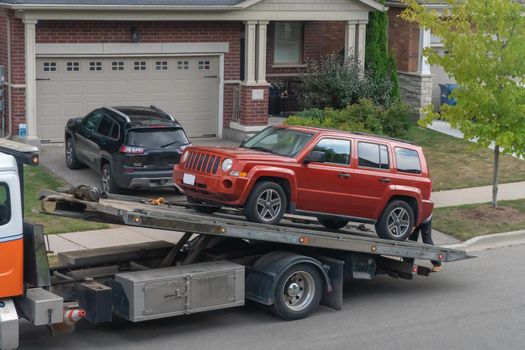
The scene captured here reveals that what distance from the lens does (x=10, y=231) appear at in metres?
10.5

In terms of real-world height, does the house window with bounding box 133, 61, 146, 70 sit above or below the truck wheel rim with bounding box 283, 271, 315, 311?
above

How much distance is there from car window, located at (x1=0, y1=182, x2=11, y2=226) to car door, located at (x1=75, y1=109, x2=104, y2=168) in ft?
31.9

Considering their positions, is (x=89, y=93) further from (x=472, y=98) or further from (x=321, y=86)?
(x=472, y=98)

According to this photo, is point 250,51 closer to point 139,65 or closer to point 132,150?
point 139,65

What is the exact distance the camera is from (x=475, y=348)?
12.0m

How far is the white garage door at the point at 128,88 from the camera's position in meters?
23.8

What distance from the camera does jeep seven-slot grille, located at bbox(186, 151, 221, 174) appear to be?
42.9 feet

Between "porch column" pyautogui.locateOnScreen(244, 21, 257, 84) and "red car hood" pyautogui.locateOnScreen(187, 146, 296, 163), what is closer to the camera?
"red car hood" pyautogui.locateOnScreen(187, 146, 296, 163)

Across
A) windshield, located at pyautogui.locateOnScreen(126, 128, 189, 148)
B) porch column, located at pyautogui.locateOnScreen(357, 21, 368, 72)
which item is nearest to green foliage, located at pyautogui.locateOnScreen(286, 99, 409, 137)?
windshield, located at pyautogui.locateOnScreen(126, 128, 189, 148)

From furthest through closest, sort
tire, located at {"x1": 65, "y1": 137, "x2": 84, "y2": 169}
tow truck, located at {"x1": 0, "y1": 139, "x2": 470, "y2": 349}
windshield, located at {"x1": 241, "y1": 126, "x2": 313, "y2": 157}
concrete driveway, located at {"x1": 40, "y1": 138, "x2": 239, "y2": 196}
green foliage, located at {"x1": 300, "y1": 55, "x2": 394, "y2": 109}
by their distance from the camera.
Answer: green foliage, located at {"x1": 300, "y1": 55, "x2": 394, "y2": 109} < tire, located at {"x1": 65, "y1": 137, "x2": 84, "y2": 169} < concrete driveway, located at {"x1": 40, "y1": 138, "x2": 239, "y2": 196} < windshield, located at {"x1": 241, "y1": 126, "x2": 313, "y2": 157} < tow truck, located at {"x1": 0, "y1": 139, "x2": 470, "y2": 349}

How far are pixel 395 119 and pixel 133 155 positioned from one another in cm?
657

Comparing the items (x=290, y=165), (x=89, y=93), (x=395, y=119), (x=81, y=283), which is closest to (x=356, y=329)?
(x=290, y=165)

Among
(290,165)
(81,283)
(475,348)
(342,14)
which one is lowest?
(475,348)

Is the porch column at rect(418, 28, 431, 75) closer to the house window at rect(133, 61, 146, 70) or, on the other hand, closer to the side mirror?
the house window at rect(133, 61, 146, 70)
